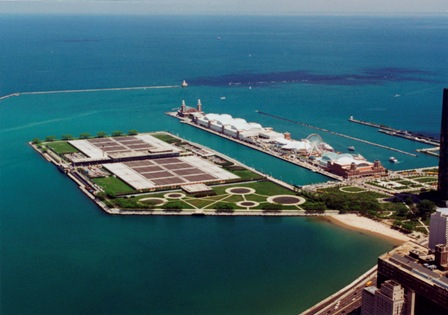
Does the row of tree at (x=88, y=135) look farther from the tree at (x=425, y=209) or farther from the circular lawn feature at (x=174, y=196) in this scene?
the tree at (x=425, y=209)

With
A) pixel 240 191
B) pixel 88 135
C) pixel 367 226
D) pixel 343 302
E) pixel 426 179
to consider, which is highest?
pixel 88 135

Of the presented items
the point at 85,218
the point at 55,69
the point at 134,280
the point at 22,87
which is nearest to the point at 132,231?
the point at 85,218

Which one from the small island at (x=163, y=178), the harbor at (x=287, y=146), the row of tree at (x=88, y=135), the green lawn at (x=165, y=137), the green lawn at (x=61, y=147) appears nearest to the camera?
the small island at (x=163, y=178)

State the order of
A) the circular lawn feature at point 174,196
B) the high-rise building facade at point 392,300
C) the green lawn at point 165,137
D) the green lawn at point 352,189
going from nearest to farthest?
the high-rise building facade at point 392,300 → the circular lawn feature at point 174,196 → the green lawn at point 352,189 → the green lawn at point 165,137

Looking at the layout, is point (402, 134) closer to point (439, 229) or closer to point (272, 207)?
point (272, 207)

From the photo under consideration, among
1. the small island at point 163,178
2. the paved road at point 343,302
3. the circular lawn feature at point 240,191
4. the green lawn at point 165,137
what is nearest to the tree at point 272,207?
the small island at point 163,178

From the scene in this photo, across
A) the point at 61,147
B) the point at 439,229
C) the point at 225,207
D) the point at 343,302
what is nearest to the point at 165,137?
the point at 61,147

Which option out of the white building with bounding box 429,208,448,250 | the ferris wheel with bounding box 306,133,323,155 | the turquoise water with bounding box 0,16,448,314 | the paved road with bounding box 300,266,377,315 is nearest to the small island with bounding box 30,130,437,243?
the turquoise water with bounding box 0,16,448,314
